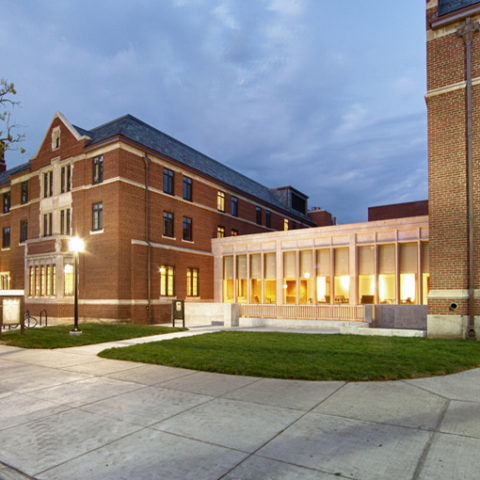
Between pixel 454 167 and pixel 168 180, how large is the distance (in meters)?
19.3

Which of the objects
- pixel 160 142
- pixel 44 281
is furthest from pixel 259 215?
pixel 44 281

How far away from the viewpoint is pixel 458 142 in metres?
14.8

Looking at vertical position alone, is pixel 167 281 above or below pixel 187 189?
below

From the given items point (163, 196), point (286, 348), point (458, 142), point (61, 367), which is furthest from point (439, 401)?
point (163, 196)

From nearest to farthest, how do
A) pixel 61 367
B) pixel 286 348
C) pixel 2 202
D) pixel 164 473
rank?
pixel 164 473
pixel 61 367
pixel 286 348
pixel 2 202

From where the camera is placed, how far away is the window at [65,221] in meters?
27.5

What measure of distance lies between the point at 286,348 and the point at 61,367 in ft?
20.8

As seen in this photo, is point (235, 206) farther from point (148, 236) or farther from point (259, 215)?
point (148, 236)

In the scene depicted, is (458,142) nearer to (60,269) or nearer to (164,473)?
(164,473)

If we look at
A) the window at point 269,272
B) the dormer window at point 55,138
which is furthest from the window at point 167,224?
the dormer window at point 55,138

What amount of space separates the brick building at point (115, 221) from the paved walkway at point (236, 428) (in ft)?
54.5

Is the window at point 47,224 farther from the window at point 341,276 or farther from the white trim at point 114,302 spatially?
the window at point 341,276

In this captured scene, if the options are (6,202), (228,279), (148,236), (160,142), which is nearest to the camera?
(148,236)

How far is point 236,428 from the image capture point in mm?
5324
